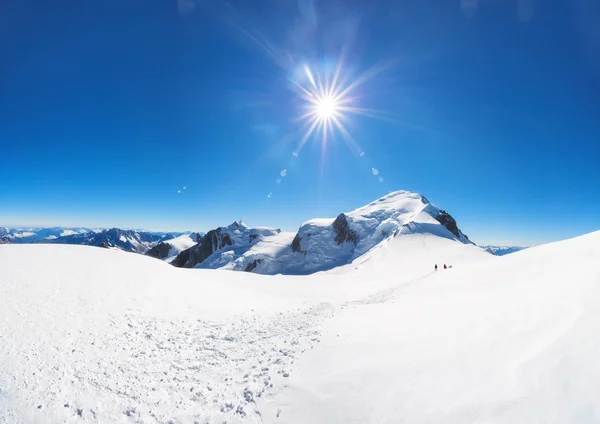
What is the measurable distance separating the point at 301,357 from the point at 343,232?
136 metres

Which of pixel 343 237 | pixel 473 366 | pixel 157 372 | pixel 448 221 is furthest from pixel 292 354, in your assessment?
pixel 448 221

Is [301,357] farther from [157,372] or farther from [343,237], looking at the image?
[343,237]

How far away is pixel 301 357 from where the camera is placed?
13344 millimetres

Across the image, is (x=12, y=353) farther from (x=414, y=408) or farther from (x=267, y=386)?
(x=414, y=408)

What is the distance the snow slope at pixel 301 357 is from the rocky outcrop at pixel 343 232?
122 meters

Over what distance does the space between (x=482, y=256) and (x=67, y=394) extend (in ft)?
252

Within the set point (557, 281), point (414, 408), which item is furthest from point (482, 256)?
point (414, 408)

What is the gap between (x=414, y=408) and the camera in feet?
28.1

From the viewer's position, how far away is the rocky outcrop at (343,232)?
142125 mm

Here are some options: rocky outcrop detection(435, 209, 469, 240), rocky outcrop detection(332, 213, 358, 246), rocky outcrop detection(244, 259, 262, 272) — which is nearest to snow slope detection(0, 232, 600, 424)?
rocky outcrop detection(435, 209, 469, 240)

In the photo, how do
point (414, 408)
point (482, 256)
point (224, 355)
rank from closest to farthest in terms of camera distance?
point (414, 408)
point (224, 355)
point (482, 256)

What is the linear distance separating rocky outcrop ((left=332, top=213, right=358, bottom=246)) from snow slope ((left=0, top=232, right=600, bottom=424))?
12249 centimetres

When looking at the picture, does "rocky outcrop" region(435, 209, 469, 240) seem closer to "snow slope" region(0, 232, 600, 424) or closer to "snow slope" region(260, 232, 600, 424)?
"snow slope" region(0, 232, 600, 424)

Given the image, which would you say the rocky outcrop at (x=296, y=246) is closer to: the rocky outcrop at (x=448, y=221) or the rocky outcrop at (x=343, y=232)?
the rocky outcrop at (x=343, y=232)
